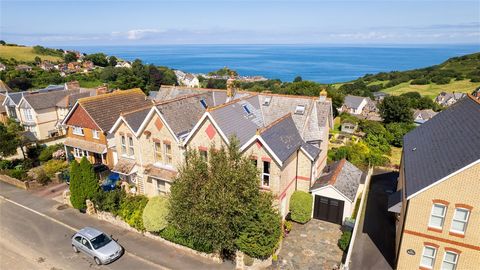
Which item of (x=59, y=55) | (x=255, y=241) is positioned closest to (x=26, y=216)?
(x=255, y=241)

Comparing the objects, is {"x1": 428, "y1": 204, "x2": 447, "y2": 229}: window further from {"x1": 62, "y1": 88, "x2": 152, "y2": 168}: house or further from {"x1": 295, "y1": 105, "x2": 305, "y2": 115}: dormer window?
{"x1": 62, "y1": 88, "x2": 152, "y2": 168}: house

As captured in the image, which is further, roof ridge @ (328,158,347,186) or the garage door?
roof ridge @ (328,158,347,186)

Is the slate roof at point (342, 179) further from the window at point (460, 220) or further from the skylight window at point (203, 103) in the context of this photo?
the skylight window at point (203, 103)

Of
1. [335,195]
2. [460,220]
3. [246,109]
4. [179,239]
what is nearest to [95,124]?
[246,109]

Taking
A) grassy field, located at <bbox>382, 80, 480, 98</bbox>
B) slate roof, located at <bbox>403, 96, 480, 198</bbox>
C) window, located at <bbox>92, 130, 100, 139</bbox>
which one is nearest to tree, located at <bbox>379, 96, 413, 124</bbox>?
slate roof, located at <bbox>403, 96, 480, 198</bbox>

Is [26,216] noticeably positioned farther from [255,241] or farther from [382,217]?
[382,217]

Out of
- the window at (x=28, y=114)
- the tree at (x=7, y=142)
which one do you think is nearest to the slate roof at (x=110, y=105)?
the tree at (x=7, y=142)
